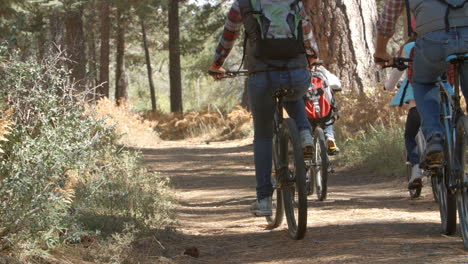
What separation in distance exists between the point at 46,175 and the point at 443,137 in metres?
2.47

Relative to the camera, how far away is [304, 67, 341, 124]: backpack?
298 inches

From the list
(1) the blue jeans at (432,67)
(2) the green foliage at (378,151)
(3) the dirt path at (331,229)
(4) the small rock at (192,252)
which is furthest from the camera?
(2) the green foliage at (378,151)

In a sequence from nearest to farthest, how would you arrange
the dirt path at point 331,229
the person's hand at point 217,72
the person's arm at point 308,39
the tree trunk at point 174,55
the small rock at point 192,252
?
the dirt path at point 331,229 < the small rock at point 192,252 < the person's arm at point 308,39 < the person's hand at point 217,72 < the tree trunk at point 174,55

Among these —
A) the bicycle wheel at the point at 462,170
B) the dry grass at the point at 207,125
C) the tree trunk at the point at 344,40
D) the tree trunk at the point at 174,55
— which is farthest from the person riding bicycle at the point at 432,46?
the tree trunk at the point at 174,55

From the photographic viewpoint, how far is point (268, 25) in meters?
5.09

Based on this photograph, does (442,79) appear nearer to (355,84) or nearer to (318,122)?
(318,122)

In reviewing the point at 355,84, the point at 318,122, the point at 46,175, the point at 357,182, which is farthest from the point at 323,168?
the point at 355,84

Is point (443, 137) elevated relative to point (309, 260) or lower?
elevated

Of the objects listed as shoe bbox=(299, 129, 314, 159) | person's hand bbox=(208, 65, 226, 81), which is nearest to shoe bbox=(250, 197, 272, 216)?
shoe bbox=(299, 129, 314, 159)

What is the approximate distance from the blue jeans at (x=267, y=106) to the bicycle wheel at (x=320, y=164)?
75.2 inches

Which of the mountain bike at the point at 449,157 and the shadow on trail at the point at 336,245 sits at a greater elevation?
the mountain bike at the point at 449,157

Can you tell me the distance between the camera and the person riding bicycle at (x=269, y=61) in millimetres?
5086

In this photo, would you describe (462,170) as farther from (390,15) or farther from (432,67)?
(390,15)

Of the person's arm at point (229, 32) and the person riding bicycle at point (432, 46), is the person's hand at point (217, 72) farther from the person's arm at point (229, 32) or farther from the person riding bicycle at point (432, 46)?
the person riding bicycle at point (432, 46)
